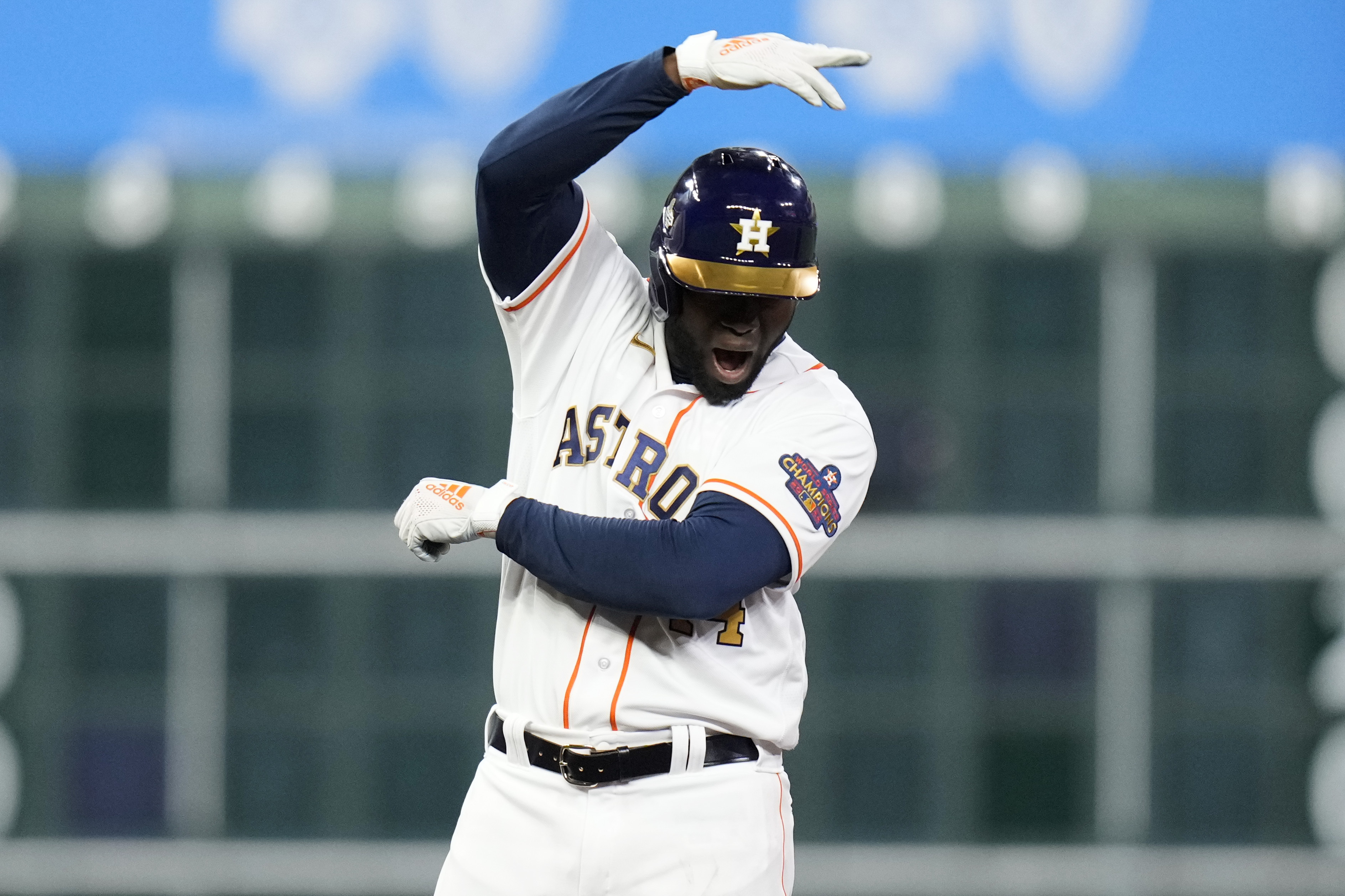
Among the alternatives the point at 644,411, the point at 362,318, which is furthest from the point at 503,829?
the point at 362,318

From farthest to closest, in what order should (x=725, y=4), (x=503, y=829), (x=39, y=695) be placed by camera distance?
(x=725, y=4)
(x=39, y=695)
(x=503, y=829)

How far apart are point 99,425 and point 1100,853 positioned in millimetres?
4315

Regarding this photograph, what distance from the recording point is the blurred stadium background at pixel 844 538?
6.91 metres

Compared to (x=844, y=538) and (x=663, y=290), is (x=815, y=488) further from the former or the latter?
(x=844, y=538)

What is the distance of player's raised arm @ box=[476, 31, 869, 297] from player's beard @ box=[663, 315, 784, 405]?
261 millimetres

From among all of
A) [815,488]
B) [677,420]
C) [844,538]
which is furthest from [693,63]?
[844,538]

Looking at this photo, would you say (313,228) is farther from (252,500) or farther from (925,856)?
(925,856)

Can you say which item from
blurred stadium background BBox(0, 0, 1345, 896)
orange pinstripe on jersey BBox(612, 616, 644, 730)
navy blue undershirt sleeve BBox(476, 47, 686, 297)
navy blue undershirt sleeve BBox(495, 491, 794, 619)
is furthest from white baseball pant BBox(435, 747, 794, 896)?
blurred stadium background BBox(0, 0, 1345, 896)

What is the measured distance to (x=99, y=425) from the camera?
703cm

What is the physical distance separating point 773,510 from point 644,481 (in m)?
0.21

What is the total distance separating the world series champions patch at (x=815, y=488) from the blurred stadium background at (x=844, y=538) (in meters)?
4.23

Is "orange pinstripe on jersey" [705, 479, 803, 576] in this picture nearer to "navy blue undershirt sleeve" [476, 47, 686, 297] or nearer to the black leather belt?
the black leather belt

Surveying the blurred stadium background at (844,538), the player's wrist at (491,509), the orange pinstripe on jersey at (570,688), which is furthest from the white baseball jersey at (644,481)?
the blurred stadium background at (844,538)

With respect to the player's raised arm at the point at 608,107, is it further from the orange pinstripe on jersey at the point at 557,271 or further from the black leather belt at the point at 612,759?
the black leather belt at the point at 612,759
